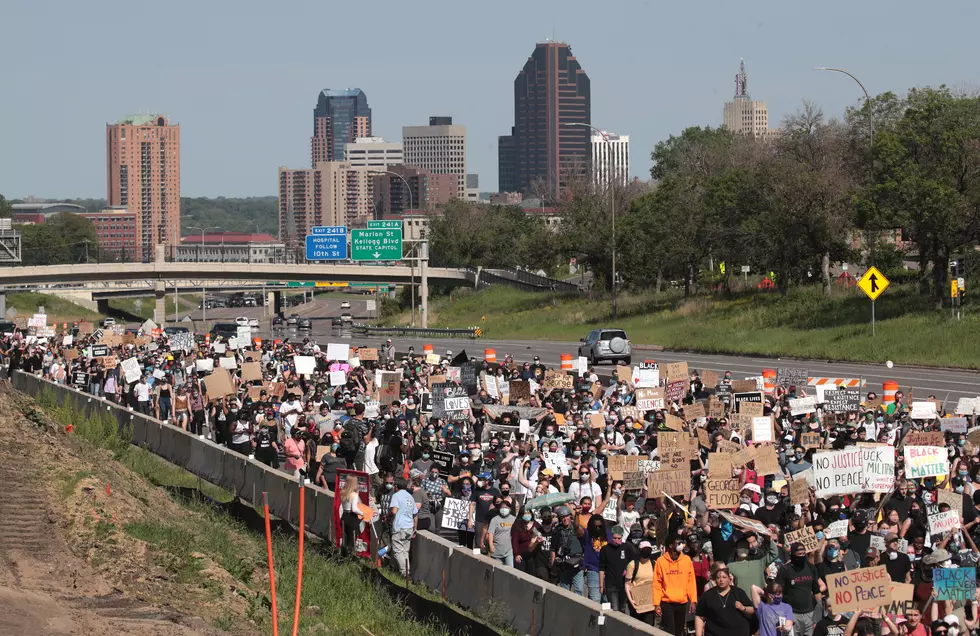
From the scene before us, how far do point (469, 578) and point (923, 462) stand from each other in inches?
220

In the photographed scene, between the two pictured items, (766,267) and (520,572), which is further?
(766,267)

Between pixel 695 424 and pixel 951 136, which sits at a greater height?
pixel 951 136

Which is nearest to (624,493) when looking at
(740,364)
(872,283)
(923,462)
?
(923,462)

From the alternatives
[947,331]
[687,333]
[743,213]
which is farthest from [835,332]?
[743,213]

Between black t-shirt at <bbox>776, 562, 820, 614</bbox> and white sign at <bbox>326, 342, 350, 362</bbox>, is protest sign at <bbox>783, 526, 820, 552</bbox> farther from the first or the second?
white sign at <bbox>326, 342, 350, 362</bbox>

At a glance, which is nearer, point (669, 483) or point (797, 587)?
point (797, 587)

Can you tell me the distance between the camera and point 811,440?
20406 millimetres

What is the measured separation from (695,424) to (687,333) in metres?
39.0

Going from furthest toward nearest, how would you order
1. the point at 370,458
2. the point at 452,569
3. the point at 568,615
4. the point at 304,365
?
the point at 304,365 → the point at 370,458 → the point at 452,569 → the point at 568,615

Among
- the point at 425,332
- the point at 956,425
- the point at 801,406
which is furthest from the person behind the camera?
the point at 425,332

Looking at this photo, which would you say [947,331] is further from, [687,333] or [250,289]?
[250,289]

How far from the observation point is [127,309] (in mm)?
156750

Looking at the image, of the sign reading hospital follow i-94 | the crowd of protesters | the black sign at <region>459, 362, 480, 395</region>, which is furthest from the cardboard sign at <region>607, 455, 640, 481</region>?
the sign reading hospital follow i-94

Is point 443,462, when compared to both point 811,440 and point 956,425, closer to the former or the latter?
point 811,440
